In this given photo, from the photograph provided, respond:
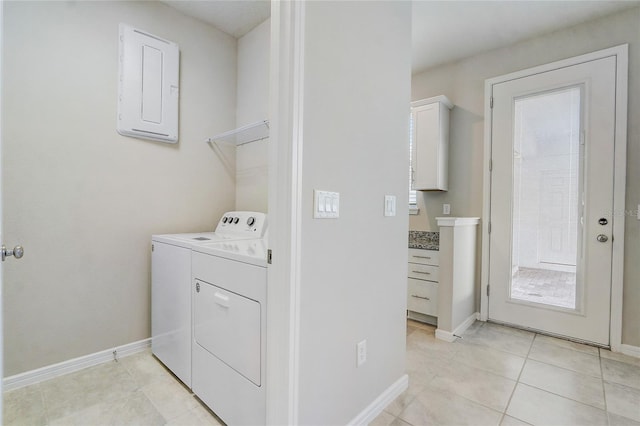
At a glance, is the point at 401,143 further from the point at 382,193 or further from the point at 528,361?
the point at 528,361

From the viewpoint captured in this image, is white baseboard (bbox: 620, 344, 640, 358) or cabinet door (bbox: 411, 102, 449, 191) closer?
white baseboard (bbox: 620, 344, 640, 358)

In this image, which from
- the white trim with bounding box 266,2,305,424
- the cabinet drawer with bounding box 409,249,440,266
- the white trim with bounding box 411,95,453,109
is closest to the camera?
the white trim with bounding box 266,2,305,424

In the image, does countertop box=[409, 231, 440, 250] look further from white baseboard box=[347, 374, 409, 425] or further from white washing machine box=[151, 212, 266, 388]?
white washing machine box=[151, 212, 266, 388]

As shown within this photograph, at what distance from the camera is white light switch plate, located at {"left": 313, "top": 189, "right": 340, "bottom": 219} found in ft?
4.17

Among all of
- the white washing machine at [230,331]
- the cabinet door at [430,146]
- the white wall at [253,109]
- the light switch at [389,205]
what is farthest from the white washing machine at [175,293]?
the cabinet door at [430,146]

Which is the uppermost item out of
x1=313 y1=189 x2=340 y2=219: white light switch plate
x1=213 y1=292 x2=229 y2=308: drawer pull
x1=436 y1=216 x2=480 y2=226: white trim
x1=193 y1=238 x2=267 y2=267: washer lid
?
x1=313 y1=189 x2=340 y2=219: white light switch plate

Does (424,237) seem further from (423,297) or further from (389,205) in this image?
(389,205)

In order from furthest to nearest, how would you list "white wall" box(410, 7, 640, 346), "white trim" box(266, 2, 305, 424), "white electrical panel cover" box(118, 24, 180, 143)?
1. "white wall" box(410, 7, 640, 346)
2. "white electrical panel cover" box(118, 24, 180, 143)
3. "white trim" box(266, 2, 305, 424)

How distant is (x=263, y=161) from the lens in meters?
2.61

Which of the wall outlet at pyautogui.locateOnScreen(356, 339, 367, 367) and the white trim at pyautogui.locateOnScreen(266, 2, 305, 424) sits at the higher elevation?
the white trim at pyautogui.locateOnScreen(266, 2, 305, 424)

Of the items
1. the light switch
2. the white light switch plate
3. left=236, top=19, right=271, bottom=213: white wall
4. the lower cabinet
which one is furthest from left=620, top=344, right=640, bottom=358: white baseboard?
left=236, top=19, right=271, bottom=213: white wall

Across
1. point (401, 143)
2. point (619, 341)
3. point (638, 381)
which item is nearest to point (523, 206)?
point (619, 341)

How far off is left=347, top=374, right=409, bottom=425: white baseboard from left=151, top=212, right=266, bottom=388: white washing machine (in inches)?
38.3

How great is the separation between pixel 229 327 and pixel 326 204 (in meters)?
0.74
